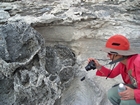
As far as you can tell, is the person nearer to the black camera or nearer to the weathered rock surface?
the black camera

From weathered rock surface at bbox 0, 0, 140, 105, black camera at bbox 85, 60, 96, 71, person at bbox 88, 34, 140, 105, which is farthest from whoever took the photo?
weathered rock surface at bbox 0, 0, 140, 105

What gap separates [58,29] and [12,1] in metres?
0.77

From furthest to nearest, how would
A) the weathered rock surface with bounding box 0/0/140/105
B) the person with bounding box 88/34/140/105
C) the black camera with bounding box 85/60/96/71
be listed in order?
the weathered rock surface with bounding box 0/0/140/105 → the black camera with bounding box 85/60/96/71 → the person with bounding box 88/34/140/105

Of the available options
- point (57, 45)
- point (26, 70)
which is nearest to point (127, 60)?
point (26, 70)

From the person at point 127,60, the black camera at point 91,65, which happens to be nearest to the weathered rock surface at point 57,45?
the black camera at point 91,65

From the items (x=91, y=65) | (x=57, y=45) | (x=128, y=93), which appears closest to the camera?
(x=128, y=93)

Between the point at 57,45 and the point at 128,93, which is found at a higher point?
the point at 128,93

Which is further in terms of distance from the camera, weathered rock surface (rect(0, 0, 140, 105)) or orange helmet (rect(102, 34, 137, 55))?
weathered rock surface (rect(0, 0, 140, 105))

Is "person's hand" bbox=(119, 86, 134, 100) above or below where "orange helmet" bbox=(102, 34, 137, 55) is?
below

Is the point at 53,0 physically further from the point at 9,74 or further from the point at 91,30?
the point at 9,74

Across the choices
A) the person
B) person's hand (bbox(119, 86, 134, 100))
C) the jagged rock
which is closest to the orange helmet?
the person

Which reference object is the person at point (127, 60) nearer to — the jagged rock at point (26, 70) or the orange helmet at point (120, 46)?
the orange helmet at point (120, 46)

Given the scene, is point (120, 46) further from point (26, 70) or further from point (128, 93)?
point (26, 70)

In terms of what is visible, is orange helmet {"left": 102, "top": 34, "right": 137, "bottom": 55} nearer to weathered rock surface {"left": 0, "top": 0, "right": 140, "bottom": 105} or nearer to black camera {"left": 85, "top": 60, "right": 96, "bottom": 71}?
black camera {"left": 85, "top": 60, "right": 96, "bottom": 71}
